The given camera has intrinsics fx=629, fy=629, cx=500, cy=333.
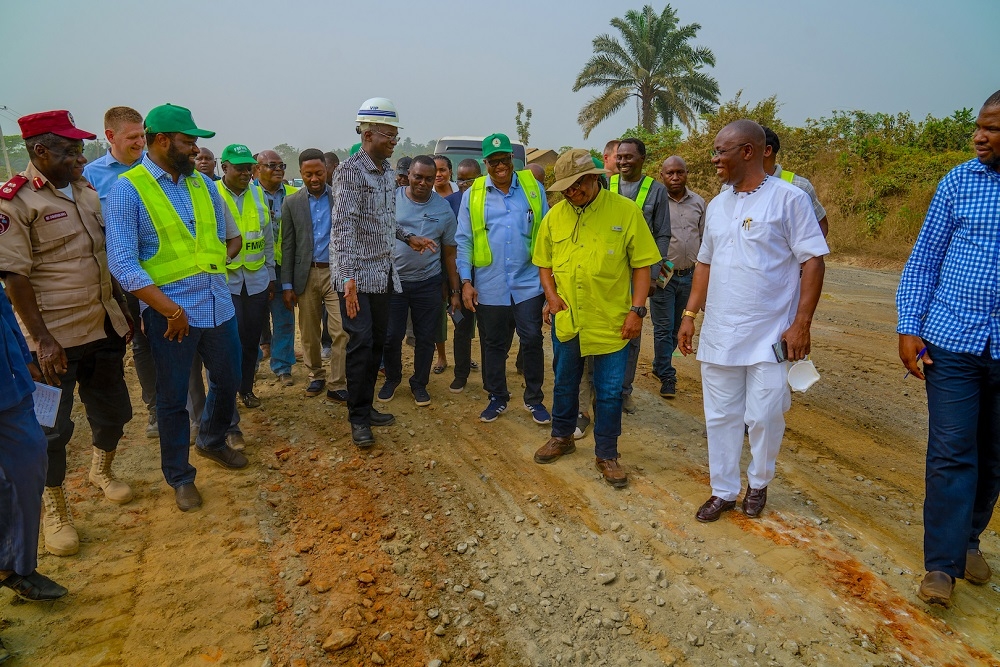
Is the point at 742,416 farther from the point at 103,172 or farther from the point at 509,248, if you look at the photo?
the point at 103,172

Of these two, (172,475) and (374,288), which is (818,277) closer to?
(374,288)

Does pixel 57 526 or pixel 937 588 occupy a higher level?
pixel 937 588

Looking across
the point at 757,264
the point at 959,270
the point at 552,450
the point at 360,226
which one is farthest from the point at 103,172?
the point at 959,270

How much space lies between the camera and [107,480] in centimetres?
383

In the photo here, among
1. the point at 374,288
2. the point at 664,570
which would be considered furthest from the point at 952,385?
the point at 374,288

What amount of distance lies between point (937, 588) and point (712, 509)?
1049 mm

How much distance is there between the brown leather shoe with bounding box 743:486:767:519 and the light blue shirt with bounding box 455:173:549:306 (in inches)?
81.2

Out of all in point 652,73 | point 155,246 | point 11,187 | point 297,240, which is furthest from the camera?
point 652,73

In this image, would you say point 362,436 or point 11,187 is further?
point 362,436

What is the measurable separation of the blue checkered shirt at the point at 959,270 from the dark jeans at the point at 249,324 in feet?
14.9

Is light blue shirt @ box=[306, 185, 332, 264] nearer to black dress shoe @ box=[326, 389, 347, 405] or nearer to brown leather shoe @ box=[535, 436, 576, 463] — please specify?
black dress shoe @ box=[326, 389, 347, 405]

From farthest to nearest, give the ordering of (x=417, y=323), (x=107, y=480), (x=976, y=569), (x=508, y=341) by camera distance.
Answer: (x=417, y=323) → (x=508, y=341) → (x=107, y=480) → (x=976, y=569)

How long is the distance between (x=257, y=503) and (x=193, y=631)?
114 centimetres

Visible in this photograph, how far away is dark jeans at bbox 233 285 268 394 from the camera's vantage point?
5148 millimetres
